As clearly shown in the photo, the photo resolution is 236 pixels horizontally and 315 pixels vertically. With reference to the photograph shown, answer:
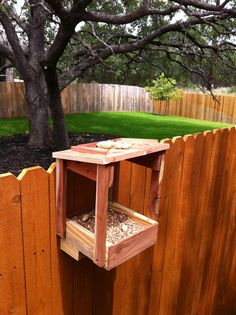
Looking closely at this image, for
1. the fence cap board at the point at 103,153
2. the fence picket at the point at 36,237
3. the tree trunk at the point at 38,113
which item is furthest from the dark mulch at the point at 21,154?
the fence cap board at the point at 103,153

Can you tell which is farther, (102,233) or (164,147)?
(164,147)

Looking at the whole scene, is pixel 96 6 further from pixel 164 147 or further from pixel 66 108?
pixel 164 147

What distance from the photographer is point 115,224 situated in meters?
1.35

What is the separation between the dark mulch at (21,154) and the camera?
231 inches

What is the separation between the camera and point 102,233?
115 centimetres

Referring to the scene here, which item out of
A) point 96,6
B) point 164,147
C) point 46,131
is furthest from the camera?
Answer: point 96,6

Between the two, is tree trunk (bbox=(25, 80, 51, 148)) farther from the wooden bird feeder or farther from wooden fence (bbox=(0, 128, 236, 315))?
the wooden bird feeder

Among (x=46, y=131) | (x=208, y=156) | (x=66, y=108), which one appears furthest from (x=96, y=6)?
(x=208, y=156)

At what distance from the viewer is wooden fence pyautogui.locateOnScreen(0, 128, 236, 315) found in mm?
→ 1210

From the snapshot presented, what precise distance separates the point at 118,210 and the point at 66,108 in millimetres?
13429

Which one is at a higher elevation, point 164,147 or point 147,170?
point 164,147

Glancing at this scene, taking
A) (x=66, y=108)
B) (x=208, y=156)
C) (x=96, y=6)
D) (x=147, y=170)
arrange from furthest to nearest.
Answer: (x=66, y=108)
(x=96, y=6)
(x=208, y=156)
(x=147, y=170)

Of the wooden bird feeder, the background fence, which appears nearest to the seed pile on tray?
the wooden bird feeder

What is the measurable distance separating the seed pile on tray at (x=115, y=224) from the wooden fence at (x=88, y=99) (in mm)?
9791
